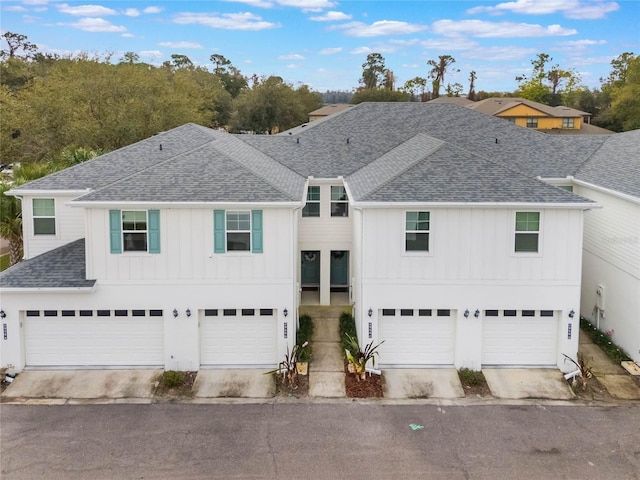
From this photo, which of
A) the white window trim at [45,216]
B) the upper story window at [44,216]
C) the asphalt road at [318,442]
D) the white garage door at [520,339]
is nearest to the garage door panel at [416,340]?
the white garage door at [520,339]

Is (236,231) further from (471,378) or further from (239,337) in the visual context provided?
(471,378)

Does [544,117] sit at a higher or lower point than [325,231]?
higher

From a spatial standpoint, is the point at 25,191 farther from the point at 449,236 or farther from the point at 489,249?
the point at 489,249

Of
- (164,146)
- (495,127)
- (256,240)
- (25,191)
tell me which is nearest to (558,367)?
(256,240)

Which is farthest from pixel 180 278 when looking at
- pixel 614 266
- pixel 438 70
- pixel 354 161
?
pixel 438 70

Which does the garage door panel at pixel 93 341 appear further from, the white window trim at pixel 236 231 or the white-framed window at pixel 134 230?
the white window trim at pixel 236 231

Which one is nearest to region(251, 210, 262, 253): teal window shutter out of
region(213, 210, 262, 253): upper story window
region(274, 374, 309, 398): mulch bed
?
region(213, 210, 262, 253): upper story window
